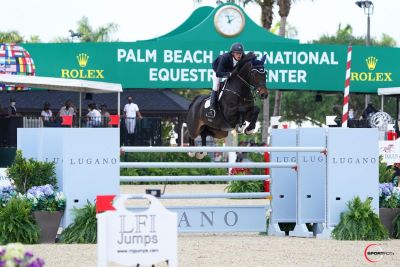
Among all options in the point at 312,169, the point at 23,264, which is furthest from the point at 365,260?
the point at 23,264

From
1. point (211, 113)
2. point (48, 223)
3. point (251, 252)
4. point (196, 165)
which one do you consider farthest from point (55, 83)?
point (251, 252)

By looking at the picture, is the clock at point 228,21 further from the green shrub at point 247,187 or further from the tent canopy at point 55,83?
the green shrub at point 247,187

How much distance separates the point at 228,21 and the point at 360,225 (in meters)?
18.4

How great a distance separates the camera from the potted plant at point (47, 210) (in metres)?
12.4

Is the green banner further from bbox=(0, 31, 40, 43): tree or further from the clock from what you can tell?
bbox=(0, 31, 40, 43): tree

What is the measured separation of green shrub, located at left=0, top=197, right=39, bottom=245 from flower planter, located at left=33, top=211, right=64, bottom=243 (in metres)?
0.09

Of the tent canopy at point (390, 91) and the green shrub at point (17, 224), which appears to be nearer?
the green shrub at point (17, 224)

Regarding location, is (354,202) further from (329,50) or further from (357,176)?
(329,50)

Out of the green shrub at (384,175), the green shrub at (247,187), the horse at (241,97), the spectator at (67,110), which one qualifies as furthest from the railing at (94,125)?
the green shrub at (384,175)

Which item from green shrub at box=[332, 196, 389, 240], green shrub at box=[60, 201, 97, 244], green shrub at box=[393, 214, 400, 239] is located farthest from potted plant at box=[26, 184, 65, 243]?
green shrub at box=[393, 214, 400, 239]

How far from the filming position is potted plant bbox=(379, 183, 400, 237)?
44.7 ft

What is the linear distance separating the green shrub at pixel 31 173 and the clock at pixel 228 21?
1825cm

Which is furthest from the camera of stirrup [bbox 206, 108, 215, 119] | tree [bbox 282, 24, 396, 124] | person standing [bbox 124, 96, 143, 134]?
tree [bbox 282, 24, 396, 124]

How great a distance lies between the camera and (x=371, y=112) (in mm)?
28906
